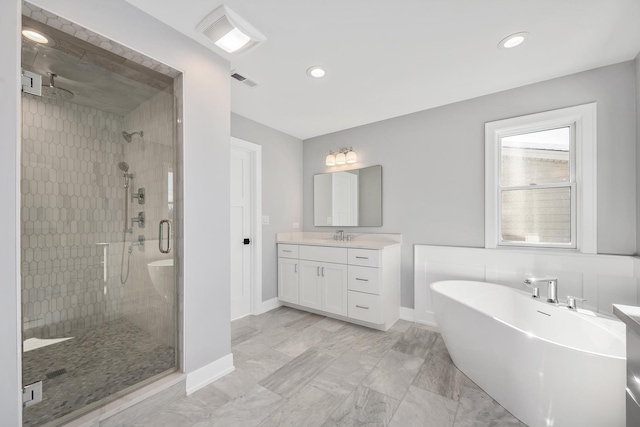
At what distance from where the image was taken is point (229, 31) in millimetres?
1688

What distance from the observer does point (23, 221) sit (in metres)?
1.28

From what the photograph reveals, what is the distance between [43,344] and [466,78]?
11.5ft

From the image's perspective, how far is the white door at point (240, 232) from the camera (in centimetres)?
320

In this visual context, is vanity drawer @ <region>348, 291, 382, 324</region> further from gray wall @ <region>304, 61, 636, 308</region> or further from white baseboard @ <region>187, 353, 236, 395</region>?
white baseboard @ <region>187, 353, 236, 395</region>

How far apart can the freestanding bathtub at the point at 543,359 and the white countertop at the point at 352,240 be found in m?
0.90

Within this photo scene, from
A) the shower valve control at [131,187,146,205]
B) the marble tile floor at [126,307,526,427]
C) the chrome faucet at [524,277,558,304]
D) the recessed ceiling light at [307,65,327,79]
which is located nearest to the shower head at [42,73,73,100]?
the shower valve control at [131,187,146,205]

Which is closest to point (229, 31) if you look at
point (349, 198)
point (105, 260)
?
point (105, 260)

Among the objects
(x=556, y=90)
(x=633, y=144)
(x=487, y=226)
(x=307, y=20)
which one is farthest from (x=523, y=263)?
(x=307, y=20)

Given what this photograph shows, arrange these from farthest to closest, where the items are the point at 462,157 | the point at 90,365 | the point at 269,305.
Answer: the point at 269,305 → the point at 462,157 → the point at 90,365

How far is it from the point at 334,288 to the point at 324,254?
41 cm

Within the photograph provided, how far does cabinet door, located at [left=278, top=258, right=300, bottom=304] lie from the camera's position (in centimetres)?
343

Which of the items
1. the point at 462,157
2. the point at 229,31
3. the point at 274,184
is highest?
the point at 229,31

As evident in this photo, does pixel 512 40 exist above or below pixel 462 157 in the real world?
above

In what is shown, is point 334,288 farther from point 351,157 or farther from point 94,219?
point 94,219
